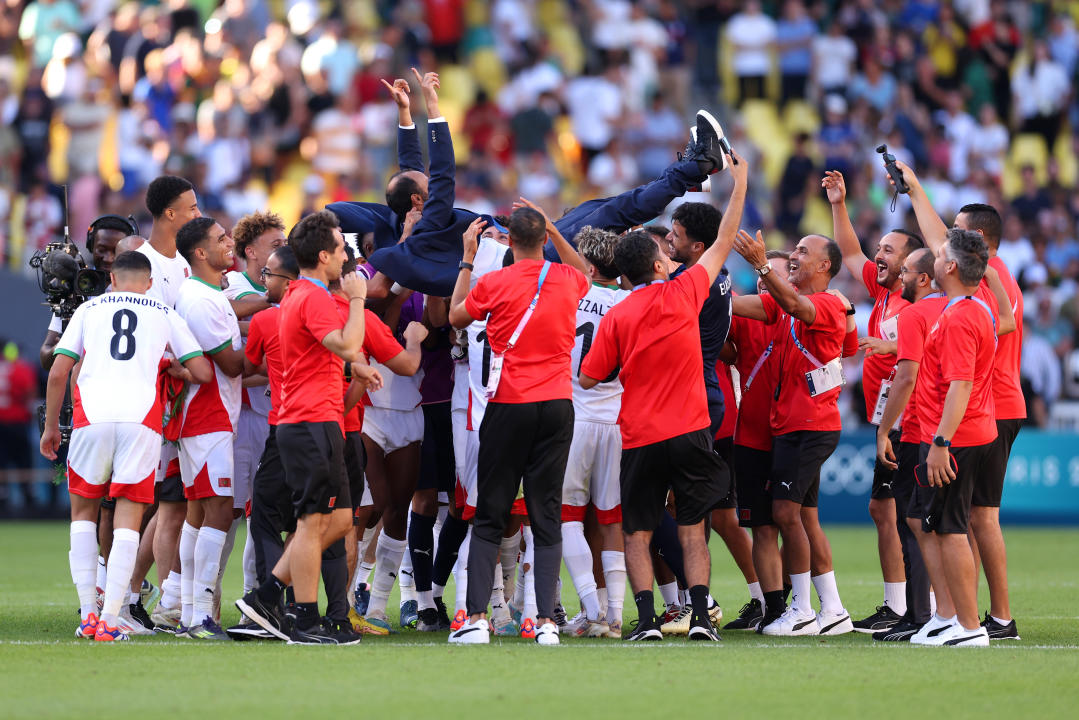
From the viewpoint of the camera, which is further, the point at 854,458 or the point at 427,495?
the point at 854,458

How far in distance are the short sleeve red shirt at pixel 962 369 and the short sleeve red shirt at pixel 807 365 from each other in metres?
0.90

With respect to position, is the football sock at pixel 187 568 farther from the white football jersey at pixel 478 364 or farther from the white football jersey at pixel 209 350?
the white football jersey at pixel 478 364

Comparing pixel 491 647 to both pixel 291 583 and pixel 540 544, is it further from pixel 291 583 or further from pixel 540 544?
pixel 291 583

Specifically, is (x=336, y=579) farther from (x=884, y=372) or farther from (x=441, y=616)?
(x=884, y=372)

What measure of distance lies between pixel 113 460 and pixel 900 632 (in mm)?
4946

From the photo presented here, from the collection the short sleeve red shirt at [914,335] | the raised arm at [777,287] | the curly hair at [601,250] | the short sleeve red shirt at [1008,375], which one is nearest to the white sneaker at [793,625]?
the short sleeve red shirt at [914,335]

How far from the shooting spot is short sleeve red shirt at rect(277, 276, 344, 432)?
331 inches

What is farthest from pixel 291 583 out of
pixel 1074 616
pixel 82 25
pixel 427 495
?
pixel 82 25

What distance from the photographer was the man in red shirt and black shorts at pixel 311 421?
8333mm

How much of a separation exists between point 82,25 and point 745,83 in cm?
1112

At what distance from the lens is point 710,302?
31.4ft

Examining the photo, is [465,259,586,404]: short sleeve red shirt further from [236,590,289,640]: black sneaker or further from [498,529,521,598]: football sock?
[236,590,289,640]: black sneaker

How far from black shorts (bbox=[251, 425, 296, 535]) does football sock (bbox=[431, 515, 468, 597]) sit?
5.01 feet

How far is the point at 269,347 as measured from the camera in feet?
28.9
